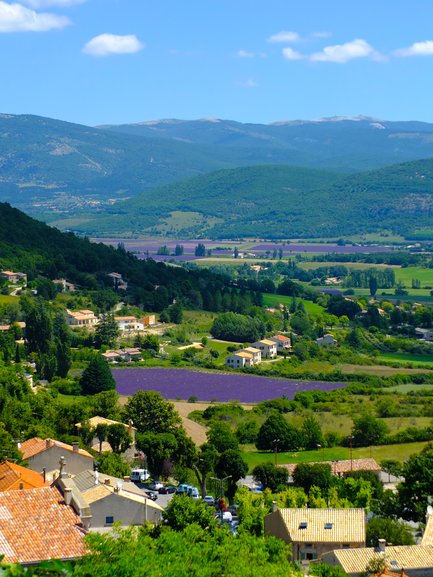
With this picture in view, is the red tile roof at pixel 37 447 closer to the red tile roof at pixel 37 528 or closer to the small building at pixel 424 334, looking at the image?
the red tile roof at pixel 37 528

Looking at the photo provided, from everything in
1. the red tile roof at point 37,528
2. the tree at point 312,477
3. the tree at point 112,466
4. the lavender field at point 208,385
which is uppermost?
the red tile roof at point 37,528

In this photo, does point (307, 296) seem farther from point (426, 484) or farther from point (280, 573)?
point (280, 573)

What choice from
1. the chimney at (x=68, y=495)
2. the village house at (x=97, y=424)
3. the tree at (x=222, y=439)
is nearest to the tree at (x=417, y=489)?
the tree at (x=222, y=439)

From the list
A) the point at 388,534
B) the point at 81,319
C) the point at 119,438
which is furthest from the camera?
the point at 81,319

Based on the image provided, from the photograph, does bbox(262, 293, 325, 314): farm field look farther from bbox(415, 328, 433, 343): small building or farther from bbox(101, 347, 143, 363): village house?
bbox(101, 347, 143, 363): village house

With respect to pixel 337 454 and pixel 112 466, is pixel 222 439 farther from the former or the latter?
pixel 112 466

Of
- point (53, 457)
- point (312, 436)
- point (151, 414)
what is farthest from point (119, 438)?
point (312, 436)
